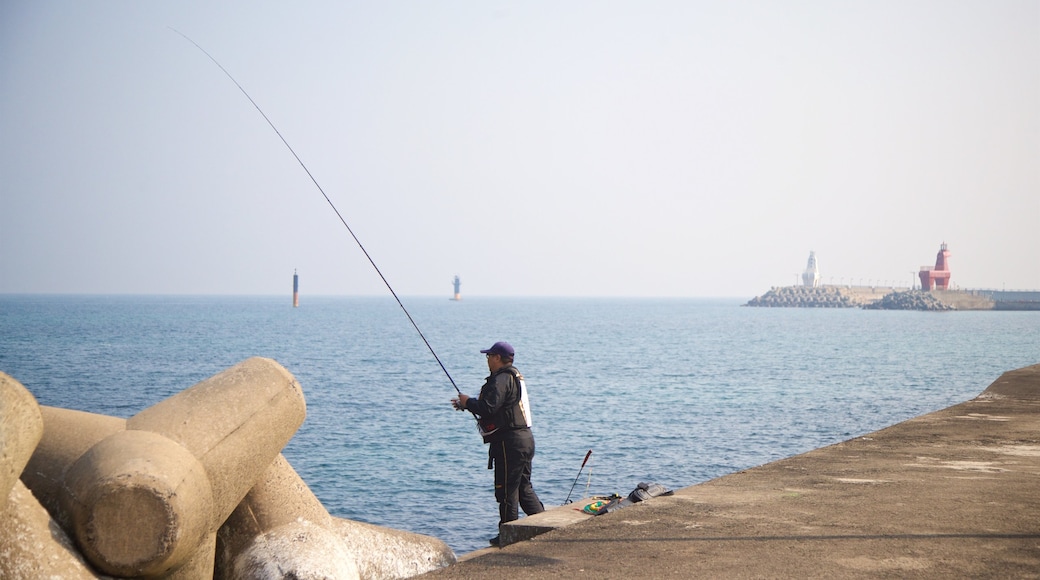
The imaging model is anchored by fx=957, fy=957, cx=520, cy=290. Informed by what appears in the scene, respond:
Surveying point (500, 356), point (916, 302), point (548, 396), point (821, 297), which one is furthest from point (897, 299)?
point (500, 356)

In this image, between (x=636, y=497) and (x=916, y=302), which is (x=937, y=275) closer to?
(x=916, y=302)

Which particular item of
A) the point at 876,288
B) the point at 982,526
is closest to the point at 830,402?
the point at 982,526

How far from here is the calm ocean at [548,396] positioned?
56.6 feet

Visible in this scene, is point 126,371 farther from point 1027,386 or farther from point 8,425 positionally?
point 8,425

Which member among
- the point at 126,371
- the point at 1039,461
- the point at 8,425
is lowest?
the point at 126,371

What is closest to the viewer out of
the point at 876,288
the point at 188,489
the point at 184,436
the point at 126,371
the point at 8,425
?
the point at 8,425

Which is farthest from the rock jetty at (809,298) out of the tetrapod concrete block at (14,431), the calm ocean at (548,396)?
the tetrapod concrete block at (14,431)

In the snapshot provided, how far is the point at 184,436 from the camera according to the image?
5.07 m

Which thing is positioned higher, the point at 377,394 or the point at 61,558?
the point at 61,558

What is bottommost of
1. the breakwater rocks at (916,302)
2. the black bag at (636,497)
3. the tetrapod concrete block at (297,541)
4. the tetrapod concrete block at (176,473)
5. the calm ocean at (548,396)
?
the calm ocean at (548,396)

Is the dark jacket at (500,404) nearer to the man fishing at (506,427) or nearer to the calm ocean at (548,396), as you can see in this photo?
the man fishing at (506,427)

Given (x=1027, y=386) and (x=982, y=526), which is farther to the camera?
(x=1027, y=386)

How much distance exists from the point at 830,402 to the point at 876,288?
179051 millimetres

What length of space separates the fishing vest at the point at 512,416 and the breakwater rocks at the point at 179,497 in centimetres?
120
